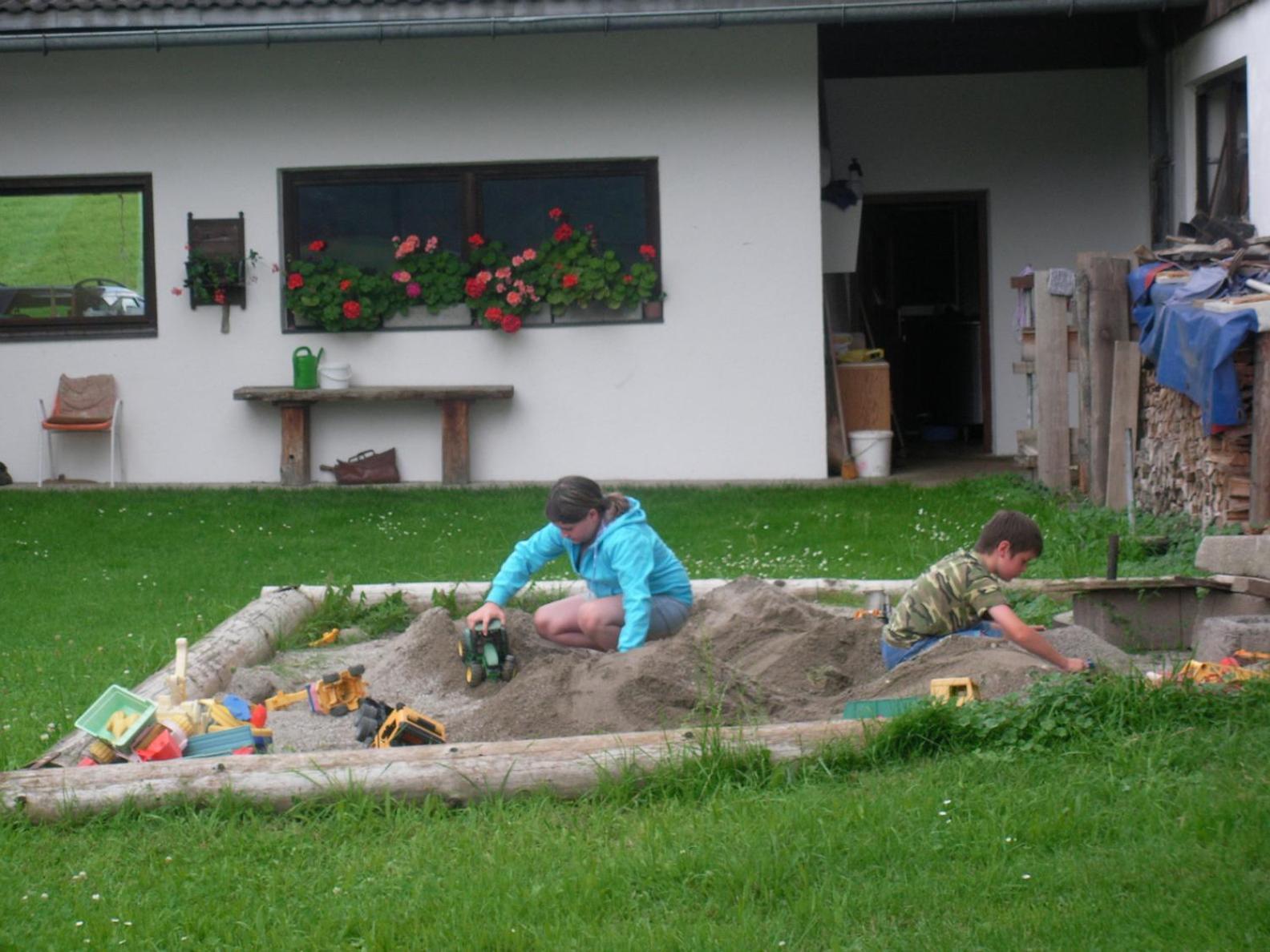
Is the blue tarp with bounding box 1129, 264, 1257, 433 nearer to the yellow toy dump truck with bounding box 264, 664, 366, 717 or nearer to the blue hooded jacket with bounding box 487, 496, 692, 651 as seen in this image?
the blue hooded jacket with bounding box 487, 496, 692, 651

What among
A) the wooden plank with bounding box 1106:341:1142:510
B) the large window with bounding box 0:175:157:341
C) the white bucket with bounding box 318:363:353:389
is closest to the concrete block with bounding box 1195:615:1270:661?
the wooden plank with bounding box 1106:341:1142:510

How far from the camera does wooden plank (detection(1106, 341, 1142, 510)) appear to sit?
10617 millimetres

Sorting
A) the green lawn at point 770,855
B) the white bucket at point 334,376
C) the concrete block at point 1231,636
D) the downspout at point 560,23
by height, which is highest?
the downspout at point 560,23

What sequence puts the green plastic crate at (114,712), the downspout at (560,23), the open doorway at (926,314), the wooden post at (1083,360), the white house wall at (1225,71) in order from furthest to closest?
the open doorway at (926,314)
the downspout at (560,23)
the white house wall at (1225,71)
the wooden post at (1083,360)
the green plastic crate at (114,712)

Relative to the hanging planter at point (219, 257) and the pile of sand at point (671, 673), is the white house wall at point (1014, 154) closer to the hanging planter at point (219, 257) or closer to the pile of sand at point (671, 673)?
the hanging planter at point (219, 257)

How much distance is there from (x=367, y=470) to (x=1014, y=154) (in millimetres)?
6817

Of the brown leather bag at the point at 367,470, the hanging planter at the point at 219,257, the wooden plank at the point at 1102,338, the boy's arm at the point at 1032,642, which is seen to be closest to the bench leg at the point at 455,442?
the brown leather bag at the point at 367,470

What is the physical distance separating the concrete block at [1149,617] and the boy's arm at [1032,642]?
122cm

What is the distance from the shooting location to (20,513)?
12.2 meters

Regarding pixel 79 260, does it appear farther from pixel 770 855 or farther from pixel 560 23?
pixel 770 855

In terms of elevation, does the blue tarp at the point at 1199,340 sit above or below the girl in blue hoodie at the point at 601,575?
above

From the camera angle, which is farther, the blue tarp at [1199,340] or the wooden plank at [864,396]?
the wooden plank at [864,396]

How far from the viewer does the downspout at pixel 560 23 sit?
12133 millimetres

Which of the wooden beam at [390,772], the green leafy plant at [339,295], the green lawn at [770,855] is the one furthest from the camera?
the green leafy plant at [339,295]
